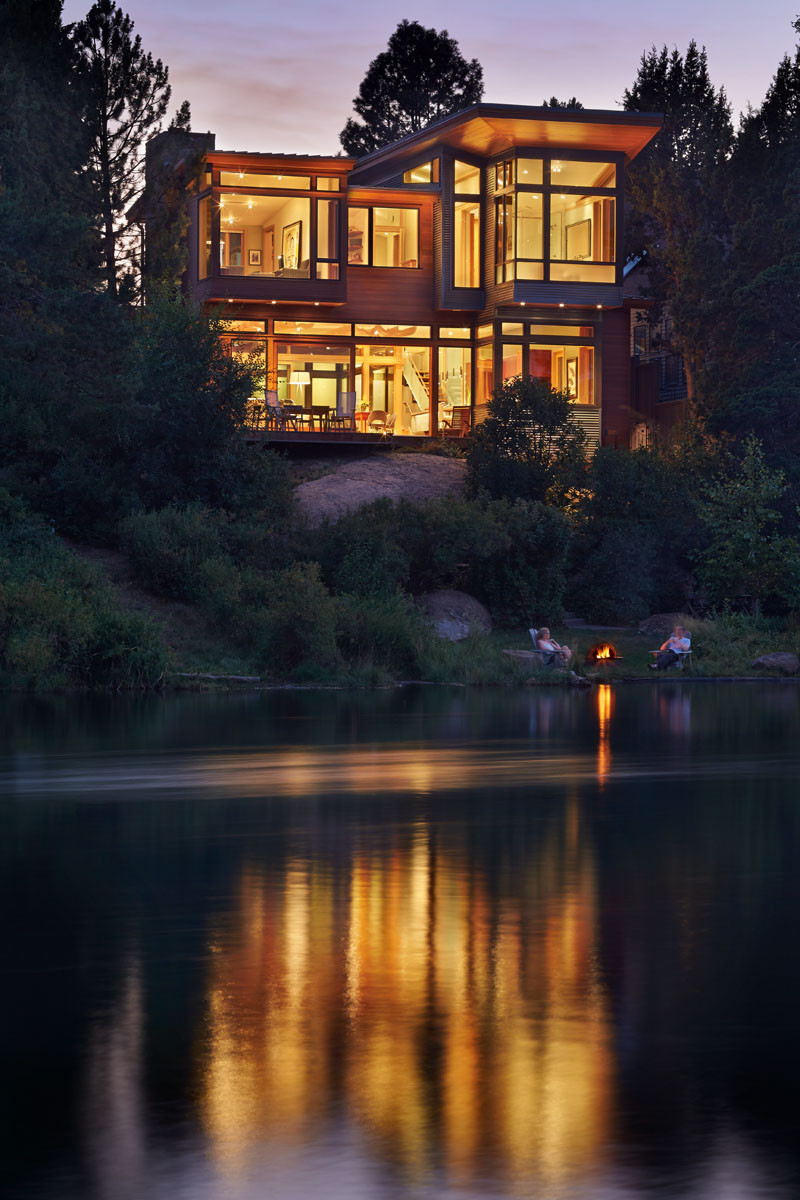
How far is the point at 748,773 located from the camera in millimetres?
16781

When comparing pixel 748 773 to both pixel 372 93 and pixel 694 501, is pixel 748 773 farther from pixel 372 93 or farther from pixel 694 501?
pixel 372 93

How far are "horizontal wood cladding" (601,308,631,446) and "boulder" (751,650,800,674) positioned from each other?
1689cm

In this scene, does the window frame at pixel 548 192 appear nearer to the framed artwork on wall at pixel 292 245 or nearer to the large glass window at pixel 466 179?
the large glass window at pixel 466 179

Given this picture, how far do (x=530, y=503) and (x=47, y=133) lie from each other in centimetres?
1497

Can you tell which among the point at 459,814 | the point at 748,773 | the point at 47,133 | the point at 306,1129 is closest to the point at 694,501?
the point at 47,133

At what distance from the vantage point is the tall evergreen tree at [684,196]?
52.1 meters

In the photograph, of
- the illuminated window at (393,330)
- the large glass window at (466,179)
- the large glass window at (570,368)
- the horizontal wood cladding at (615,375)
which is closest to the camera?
the large glass window at (466,179)

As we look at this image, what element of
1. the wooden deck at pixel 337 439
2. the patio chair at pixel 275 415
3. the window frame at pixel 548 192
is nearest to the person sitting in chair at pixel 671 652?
the wooden deck at pixel 337 439

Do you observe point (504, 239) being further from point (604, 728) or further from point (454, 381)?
point (604, 728)

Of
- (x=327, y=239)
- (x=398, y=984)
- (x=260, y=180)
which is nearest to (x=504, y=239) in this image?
(x=327, y=239)

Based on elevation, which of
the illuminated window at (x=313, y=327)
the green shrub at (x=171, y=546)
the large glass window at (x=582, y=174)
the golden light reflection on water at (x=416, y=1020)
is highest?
the large glass window at (x=582, y=174)

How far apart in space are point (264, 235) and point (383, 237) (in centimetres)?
358

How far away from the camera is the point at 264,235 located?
163ft

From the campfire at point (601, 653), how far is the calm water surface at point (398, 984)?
55.1 ft
